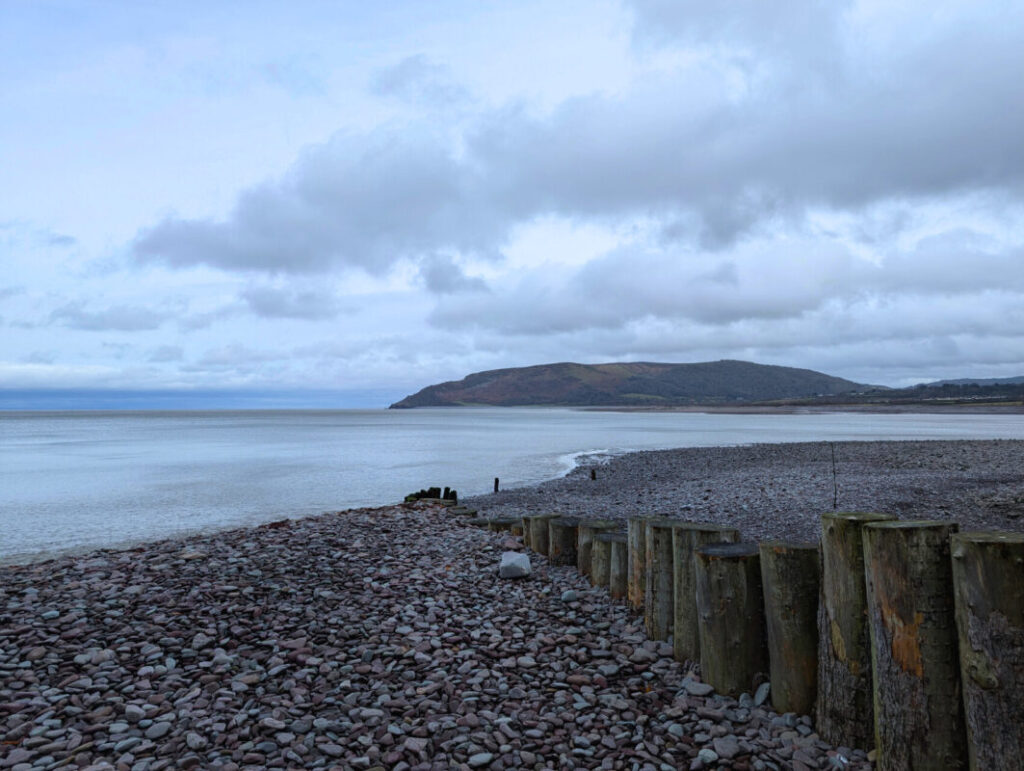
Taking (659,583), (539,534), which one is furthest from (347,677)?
(539,534)

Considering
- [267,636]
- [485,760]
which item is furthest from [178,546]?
[485,760]

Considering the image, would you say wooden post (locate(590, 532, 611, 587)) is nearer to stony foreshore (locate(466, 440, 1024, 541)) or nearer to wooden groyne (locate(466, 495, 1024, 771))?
wooden groyne (locate(466, 495, 1024, 771))

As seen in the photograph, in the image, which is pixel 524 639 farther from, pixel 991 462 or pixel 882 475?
pixel 991 462

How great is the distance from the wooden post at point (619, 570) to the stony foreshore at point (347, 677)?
205 mm

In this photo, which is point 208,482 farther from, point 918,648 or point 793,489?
point 918,648

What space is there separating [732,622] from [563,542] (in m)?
3.78

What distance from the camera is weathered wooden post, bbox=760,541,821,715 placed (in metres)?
4.76

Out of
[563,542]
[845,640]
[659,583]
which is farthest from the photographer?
[563,542]

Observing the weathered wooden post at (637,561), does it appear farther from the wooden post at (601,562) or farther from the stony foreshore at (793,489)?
the stony foreshore at (793,489)

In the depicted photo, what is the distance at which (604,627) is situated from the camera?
258 inches

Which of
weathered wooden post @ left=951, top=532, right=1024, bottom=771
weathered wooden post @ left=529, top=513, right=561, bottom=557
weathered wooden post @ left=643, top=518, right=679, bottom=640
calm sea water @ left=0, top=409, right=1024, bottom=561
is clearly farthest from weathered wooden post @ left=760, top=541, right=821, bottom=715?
calm sea water @ left=0, top=409, right=1024, bottom=561

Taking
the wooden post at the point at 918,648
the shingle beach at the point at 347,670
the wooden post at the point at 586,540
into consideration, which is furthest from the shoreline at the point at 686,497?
the wooden post at the point at 918,648

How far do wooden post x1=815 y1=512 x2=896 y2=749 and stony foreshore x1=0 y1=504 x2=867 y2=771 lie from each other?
0.20 meters

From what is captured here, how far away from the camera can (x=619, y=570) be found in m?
→ 7.30
